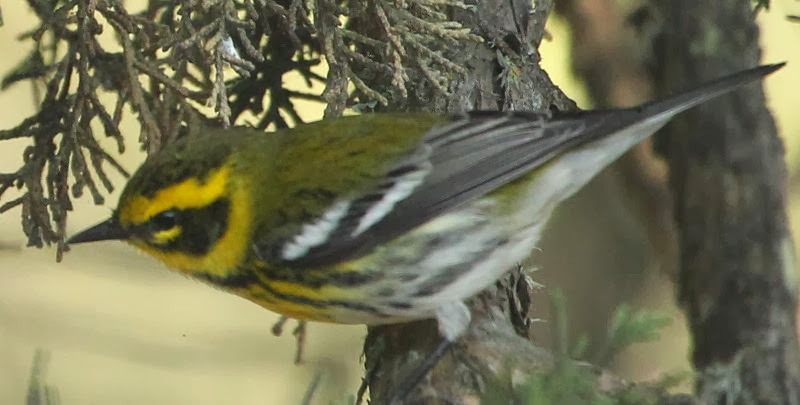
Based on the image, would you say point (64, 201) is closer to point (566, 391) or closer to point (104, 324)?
point (566, 391)

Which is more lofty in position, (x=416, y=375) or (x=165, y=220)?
(x=165, y=220)

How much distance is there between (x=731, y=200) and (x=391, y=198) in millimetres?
1186

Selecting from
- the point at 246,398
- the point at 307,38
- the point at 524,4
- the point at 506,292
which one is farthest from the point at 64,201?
the point at 246,398

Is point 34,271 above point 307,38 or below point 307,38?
below

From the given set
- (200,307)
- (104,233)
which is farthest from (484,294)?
(200,307)

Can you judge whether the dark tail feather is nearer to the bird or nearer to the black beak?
the bird

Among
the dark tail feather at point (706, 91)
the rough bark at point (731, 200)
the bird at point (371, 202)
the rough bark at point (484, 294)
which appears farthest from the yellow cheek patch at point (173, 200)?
the rough bark at point (731, 200)

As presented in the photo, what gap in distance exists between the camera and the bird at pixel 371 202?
1.63m

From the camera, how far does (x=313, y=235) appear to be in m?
1.64

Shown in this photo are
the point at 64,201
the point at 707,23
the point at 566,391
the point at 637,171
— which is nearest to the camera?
the point at 566,391

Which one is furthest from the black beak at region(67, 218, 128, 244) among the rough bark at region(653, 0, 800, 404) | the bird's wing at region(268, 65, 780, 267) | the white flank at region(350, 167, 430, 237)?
the rough bark at region(653, 0, 800, 404)

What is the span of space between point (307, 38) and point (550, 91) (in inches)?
18.3

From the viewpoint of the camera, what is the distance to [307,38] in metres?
1.95

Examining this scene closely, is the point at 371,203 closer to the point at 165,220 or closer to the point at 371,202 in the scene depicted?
the point at 371,202
